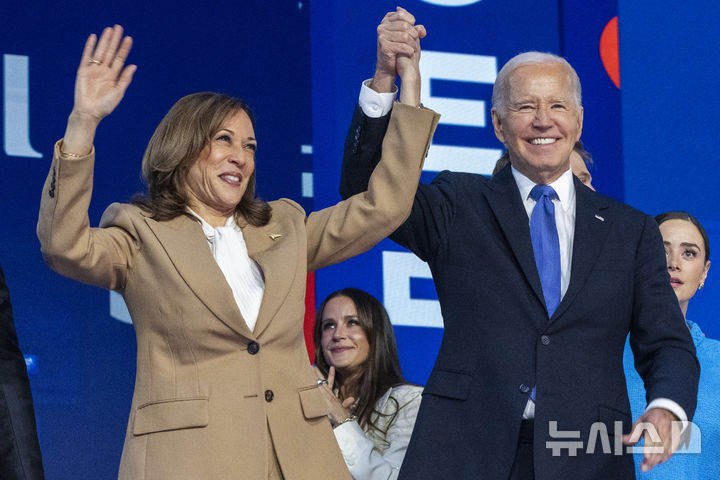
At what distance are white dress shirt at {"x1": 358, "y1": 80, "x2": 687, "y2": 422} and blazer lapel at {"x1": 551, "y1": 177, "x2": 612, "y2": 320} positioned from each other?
2cm

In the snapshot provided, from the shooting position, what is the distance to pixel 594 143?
195 inches

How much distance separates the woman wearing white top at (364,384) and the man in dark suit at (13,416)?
5.06 feet

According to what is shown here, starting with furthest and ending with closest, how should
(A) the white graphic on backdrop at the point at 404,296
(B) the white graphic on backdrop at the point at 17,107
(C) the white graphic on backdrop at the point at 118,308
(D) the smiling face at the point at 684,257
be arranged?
(A) the white graphic on backdrop at the point at 404,296 < (C) the white graphic on backdrop at the point at 118,308 < (B) the white graphic on backdrop at the point at 17,107 < (D) the smiling face at the point at 684,257

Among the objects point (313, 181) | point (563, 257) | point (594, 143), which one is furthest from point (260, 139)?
point (563, 257)

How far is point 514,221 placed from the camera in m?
2.58

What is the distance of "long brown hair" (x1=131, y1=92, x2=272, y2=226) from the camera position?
8.73ft

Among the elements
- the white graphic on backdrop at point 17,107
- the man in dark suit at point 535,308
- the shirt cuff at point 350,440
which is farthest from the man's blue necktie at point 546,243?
the white graphic on backdrop at point 17,107

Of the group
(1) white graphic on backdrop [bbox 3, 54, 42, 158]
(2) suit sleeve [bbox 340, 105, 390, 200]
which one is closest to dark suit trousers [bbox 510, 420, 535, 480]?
(2) suit sleeve [bbox 340, 105, 390, 200]

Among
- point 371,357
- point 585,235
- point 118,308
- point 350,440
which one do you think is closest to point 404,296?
point 371,357

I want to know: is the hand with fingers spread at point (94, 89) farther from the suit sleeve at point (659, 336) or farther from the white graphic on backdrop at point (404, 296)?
the white graphic on backdrop at point (404, 296)

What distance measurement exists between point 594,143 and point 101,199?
2.26m

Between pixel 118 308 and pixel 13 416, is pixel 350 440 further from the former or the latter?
pixel 13 416

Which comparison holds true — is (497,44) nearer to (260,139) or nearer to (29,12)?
(260,139)

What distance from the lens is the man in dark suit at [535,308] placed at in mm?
2402
